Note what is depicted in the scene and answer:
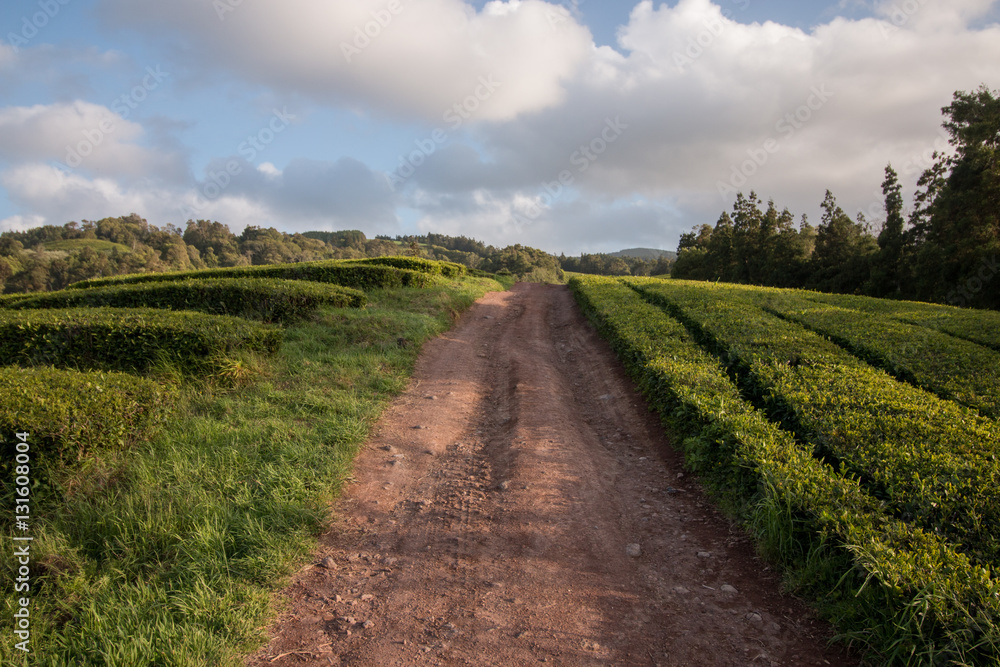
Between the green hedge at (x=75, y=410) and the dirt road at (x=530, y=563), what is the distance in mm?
2416

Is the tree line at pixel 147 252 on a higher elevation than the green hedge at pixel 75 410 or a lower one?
higher

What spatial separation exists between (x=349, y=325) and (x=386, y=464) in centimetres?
532

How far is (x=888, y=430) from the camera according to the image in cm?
493

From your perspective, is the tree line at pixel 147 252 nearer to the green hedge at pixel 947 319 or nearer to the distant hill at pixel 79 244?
the distant hill at pixel 79 244

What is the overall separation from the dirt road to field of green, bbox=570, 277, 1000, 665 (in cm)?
36

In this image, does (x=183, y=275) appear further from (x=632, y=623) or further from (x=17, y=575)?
(x=632, y=623)

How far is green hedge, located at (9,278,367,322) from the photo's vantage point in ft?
35.1

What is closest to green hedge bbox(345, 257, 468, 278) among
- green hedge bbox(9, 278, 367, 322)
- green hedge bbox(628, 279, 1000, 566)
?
green hedge bbox(9, 278, 367, 322)

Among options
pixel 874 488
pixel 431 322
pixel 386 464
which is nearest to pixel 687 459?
pixel 874 488

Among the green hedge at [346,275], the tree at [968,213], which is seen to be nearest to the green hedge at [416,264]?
the green hedge at [346,275]

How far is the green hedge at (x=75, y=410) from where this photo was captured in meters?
4.25

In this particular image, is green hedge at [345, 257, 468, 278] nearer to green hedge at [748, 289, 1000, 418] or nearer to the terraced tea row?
the terraced tea row

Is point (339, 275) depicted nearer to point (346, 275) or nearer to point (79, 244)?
point (346, 275)

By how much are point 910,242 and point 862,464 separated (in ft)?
117
